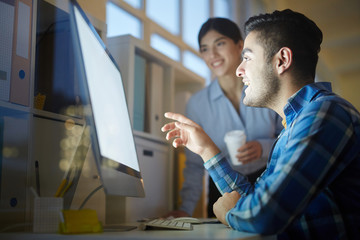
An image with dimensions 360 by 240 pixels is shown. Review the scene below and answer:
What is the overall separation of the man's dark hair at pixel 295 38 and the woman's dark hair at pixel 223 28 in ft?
2.72

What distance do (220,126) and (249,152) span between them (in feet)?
0.97

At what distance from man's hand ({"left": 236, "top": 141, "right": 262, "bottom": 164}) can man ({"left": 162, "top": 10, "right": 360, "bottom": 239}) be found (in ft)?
1.70

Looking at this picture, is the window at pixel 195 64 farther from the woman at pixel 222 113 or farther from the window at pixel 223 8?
the woman at pixel 222 113

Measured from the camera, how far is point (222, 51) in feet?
6.56

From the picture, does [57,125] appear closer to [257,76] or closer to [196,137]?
[196,137]

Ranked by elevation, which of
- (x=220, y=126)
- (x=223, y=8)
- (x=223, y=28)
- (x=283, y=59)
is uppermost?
(x=223, y=8)

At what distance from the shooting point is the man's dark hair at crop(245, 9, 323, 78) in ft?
3.53

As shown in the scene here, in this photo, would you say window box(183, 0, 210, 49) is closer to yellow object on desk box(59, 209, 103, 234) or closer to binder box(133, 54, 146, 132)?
binder box(133, 54, 146, 132)

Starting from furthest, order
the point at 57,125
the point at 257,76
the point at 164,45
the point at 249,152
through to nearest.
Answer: the point at 164,45, the point at 249,152, the point at 57,125, the point at 257,76

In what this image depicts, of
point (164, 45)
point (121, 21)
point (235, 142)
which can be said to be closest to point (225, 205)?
point (235, 142)

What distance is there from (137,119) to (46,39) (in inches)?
22.8

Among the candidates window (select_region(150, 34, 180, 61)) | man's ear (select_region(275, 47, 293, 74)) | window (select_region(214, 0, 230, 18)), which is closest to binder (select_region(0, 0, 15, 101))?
man's ear (select_region(275, 47, 293, 74))

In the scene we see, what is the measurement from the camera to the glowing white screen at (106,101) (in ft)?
2.57

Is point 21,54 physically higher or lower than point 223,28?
lower
